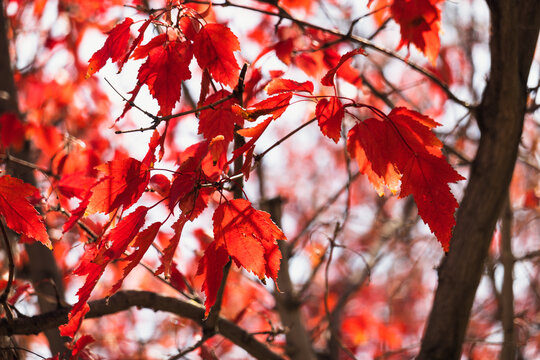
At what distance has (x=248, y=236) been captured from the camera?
0.97 m

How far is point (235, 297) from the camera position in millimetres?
4234

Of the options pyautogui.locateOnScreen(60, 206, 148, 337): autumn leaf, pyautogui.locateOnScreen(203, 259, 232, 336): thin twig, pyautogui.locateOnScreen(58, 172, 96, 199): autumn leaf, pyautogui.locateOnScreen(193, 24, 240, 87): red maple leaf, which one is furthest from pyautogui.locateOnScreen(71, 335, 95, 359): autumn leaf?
pyautogui.locateOnScreen(193, 24, 240, 87): red maple leaf

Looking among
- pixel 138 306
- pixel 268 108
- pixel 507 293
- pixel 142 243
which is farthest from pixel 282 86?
pixel 507 293

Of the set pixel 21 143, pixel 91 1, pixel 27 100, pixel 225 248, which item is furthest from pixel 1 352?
pixel 27 100

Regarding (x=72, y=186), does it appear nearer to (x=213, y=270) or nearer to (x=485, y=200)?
(x=213, y=270)

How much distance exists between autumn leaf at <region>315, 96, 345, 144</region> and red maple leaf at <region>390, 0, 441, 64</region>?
427mm

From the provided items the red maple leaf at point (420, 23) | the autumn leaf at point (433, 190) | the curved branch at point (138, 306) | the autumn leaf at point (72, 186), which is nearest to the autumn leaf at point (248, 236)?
the autumn leaf at point (433, 190)

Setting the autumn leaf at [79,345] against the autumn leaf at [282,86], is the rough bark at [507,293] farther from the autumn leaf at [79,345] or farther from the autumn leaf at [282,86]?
the autumn leaf at [79,345]

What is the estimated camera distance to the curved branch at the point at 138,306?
1205 millimetres

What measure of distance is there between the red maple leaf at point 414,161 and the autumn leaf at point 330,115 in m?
0.06

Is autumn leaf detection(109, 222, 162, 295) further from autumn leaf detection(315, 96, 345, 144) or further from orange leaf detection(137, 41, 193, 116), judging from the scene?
autumn leaf detection(315, 96, 345, 144)

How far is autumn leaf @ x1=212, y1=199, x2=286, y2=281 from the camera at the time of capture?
3.16 feet

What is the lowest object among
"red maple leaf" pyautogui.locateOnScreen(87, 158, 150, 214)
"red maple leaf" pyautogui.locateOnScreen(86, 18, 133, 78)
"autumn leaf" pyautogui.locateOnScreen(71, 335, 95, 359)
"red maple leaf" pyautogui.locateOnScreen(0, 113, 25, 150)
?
"autumn leaf" pyautogui.locateOnScreen(71, 335, 95, 359)

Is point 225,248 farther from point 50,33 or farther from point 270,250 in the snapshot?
point 50,33
